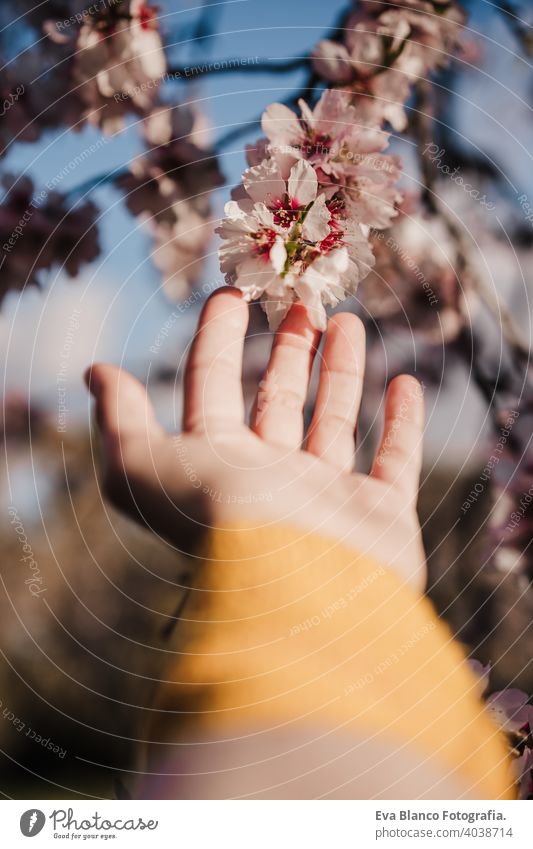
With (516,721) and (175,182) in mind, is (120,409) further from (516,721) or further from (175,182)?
(516,721)

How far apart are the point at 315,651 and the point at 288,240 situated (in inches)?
11.1

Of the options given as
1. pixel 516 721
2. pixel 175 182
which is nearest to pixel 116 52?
pixel 175 182

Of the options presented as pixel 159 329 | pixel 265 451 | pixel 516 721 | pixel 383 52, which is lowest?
pixel 516 721

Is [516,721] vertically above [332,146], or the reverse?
[332,146]

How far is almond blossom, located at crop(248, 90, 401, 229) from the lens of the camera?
1.65ft

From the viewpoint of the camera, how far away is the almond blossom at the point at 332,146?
1.65 feet

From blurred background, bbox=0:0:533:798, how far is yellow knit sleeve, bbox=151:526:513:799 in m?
0.05

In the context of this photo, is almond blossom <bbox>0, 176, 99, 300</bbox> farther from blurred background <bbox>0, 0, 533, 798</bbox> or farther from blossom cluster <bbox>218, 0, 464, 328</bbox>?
blossom cluster <bbox>218, 0, 464, 328</bbox>

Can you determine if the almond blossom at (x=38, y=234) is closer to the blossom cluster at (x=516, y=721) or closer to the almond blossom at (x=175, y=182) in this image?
the almond blossom at (x=175, y=182)

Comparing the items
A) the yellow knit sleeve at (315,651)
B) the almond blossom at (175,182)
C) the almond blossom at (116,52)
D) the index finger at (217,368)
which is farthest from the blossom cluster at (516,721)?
the almond blossom at (116,52)

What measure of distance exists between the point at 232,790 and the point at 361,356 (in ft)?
1.03

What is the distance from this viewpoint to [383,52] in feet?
1.72

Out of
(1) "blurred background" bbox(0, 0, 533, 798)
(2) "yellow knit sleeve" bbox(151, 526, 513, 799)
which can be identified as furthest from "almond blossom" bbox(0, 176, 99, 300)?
(2) "yellow knit sleeve" bbox(151, 526, 513, 799)
